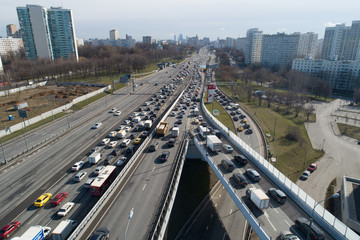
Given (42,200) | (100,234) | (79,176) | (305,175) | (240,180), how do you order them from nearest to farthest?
1. (100,234)
2. (240,180)
3. (42,200)
4. (79,176)
5. (305,175)

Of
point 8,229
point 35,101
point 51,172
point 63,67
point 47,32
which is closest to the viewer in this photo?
point 8,229

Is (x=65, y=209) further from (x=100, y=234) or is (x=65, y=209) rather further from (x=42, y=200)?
(x=100, y=234)

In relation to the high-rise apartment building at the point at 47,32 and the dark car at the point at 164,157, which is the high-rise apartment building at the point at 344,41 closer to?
the dark car at the point at 164,157

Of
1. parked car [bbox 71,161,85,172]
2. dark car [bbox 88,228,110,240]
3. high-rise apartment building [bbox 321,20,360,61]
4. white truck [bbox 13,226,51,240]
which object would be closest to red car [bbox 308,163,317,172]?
dark car [bbox 88,228,110,240]

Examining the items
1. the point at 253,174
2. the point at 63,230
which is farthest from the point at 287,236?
the point at 63,230

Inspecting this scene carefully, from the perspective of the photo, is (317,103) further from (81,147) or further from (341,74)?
(81,147)

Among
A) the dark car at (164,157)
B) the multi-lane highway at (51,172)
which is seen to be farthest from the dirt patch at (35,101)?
the dark car at (164,157)

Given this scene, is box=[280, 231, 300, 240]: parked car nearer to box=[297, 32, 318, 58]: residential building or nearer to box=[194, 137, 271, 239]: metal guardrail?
box=[194, 137, 271, 239]: metal guardrail

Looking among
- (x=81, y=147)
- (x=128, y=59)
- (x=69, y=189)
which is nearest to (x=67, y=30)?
(x=128, y=59)
